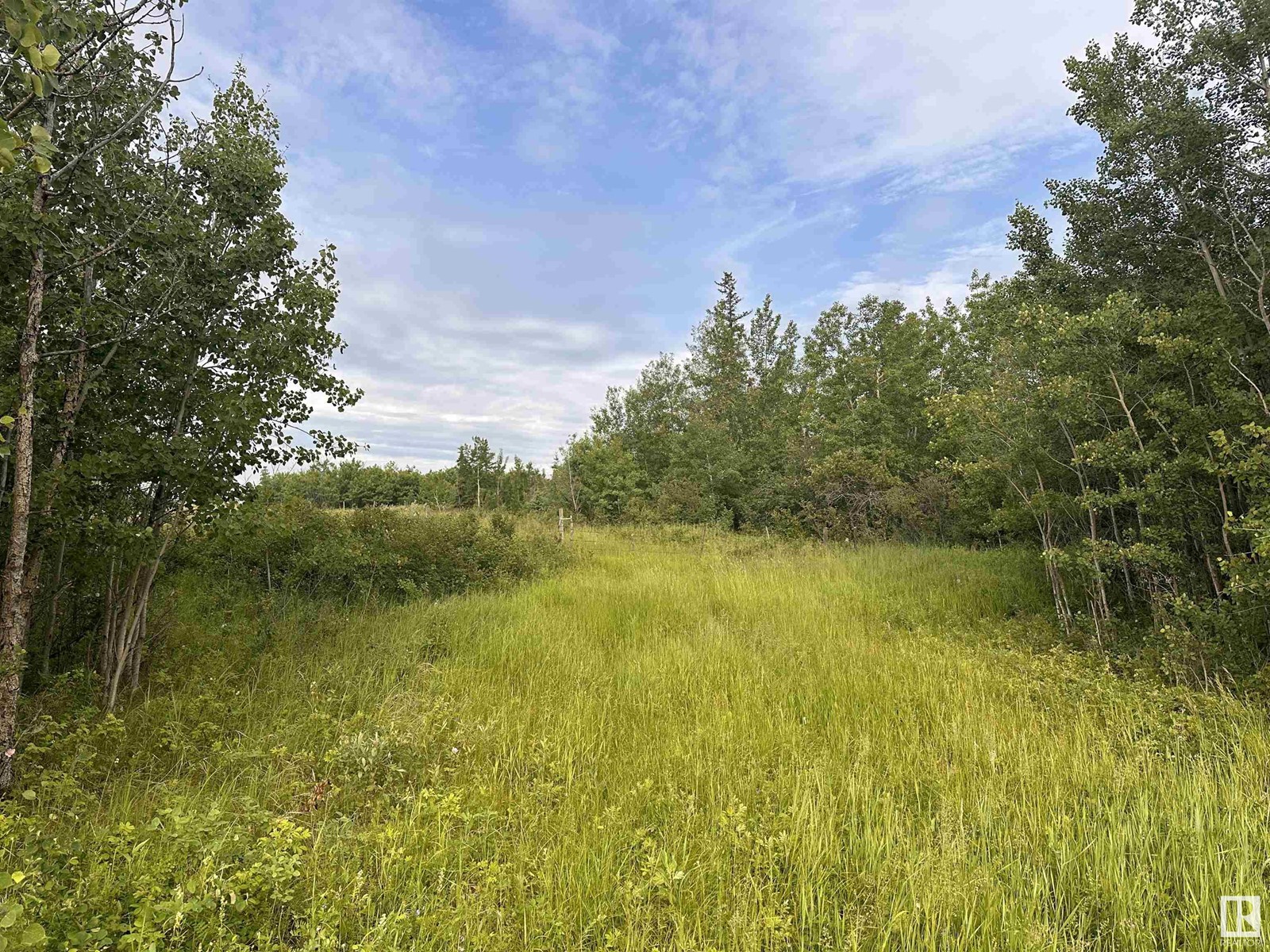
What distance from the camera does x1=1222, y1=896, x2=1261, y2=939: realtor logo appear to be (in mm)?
2221

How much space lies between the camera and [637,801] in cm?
323

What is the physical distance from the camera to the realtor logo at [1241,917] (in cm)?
222

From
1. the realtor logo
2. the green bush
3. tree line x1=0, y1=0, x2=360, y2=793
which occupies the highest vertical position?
tree line x1=0, y1=0, x2=360, y2=793

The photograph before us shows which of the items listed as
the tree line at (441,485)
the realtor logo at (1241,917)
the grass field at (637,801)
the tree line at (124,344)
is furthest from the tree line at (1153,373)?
the tree line at (441,485)

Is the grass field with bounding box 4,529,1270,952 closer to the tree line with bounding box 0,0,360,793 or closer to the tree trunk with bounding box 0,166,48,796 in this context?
the tree trunk with bounding box 0,166,48,796

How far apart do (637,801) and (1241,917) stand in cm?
279

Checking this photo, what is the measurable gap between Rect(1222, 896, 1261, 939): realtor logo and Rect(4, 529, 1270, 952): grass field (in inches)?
2.5

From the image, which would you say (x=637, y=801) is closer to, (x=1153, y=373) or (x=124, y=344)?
(x=124, y=344)

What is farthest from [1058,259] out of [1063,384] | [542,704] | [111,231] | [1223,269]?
[111,231]

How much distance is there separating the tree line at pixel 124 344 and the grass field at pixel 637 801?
1.01 metres

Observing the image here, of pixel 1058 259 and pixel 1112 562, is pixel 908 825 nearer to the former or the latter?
pixel 1112 562

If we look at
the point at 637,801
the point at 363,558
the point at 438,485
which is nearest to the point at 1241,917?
the point at 637,801

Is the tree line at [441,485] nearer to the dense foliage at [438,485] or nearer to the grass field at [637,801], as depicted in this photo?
the dense foliage at [438,485]

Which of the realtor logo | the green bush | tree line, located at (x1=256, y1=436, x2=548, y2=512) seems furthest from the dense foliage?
the realtor logo
